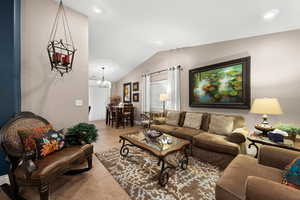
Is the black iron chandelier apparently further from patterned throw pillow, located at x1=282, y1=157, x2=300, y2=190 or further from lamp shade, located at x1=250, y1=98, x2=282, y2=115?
lamp shade, located at x1=250, y1=98, x2=282, y2=115

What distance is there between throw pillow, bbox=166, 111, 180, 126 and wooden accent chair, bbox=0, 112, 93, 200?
237 centimetres

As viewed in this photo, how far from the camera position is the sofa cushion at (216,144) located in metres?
2.07

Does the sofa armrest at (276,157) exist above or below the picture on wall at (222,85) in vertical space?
below

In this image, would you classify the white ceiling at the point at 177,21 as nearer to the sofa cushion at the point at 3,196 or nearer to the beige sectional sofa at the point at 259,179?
the beige sectional sofa at the point at 259,179

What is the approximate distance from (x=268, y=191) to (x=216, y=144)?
1516mm

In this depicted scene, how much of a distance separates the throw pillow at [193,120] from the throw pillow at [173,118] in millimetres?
276

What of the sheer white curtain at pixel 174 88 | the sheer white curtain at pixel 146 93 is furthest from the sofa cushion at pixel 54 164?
the sheer white curtain at pixel 146 93

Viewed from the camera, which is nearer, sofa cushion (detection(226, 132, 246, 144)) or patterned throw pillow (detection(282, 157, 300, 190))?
patterned throw pillow (detection(282, 157, 300, 190))

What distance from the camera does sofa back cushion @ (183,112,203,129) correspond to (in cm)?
308

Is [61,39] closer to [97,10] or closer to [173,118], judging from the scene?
[97,10]

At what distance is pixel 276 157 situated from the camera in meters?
1.41

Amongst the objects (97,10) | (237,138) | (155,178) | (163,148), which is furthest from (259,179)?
(97,10)

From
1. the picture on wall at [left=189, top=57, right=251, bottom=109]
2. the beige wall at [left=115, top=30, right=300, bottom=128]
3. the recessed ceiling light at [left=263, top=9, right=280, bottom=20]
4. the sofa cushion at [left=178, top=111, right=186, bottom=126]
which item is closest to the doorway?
the sofa cushion at [left=178, top=111, right=186, bottom=126]

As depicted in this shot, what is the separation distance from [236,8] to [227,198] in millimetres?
2647
